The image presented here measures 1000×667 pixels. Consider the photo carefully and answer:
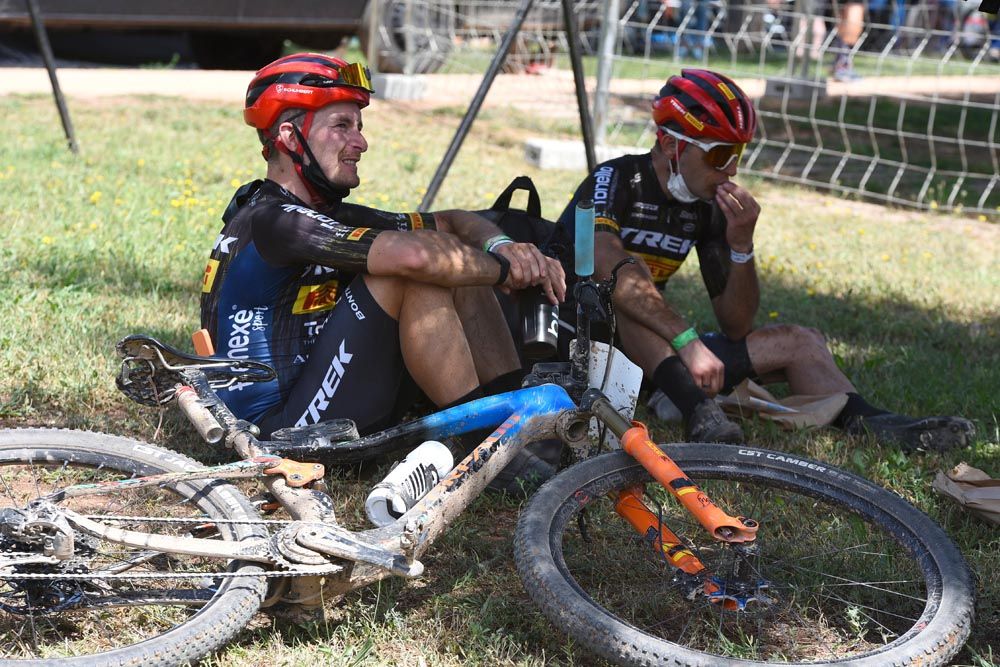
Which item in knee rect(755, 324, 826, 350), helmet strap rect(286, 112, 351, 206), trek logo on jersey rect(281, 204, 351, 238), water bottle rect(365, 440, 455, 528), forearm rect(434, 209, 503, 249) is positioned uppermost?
helmet strap rect(286, 112, 351, 206)

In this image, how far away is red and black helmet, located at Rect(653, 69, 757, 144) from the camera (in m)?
4.25

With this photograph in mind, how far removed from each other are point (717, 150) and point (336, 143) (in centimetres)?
158

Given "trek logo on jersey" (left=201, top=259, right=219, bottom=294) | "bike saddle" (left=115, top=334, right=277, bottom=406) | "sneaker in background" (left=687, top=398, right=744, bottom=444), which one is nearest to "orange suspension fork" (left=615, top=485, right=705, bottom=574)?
"sneaker in background" (left=687, top=398, right=744, bottom=444)

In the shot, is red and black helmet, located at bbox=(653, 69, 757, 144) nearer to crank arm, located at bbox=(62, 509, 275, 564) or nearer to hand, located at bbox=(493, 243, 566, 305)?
hand, located at bbox=(493, 243, 566, 305)

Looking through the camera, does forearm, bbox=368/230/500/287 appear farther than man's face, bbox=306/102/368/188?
No

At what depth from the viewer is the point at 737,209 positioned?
4.30m

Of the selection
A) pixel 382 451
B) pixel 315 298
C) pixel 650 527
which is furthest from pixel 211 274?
pixel 650 527

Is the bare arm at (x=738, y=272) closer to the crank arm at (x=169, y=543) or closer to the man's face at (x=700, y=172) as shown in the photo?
the man's face at (x=700, y=172)

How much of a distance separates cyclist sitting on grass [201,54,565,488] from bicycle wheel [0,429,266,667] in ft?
1.93

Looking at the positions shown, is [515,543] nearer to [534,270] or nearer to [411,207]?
[534,270]

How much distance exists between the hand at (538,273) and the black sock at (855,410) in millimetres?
1736

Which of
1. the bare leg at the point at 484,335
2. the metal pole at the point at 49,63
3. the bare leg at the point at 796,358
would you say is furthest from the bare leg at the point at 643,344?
the metal pole at the point at 49,63

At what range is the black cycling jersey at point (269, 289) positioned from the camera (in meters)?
3.37

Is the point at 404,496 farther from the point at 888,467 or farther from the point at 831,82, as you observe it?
the point at 831,82
